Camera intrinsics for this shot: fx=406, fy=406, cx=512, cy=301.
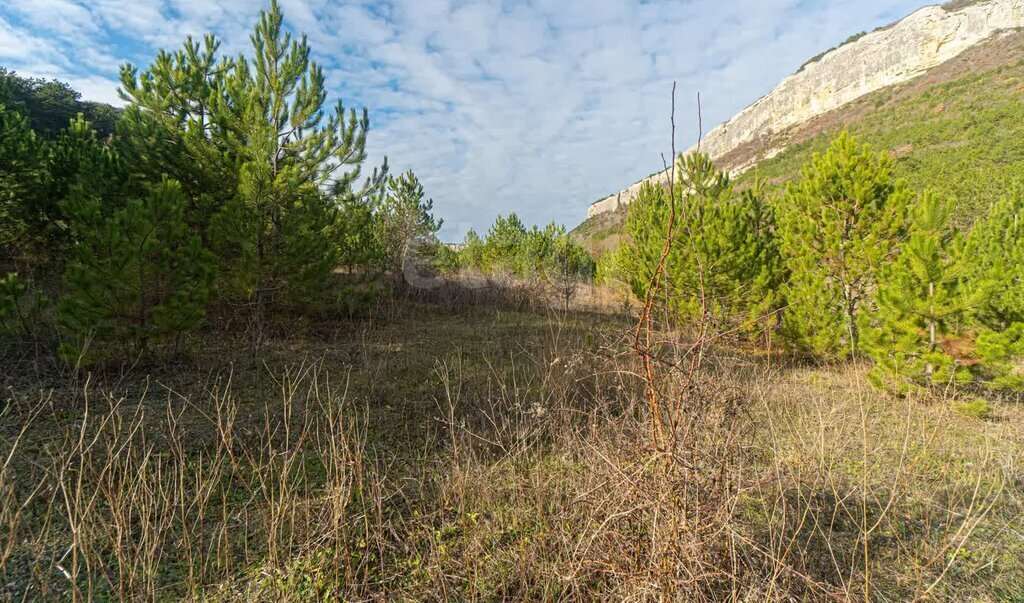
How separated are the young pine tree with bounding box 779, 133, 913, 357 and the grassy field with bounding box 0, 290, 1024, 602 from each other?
80.8 inches

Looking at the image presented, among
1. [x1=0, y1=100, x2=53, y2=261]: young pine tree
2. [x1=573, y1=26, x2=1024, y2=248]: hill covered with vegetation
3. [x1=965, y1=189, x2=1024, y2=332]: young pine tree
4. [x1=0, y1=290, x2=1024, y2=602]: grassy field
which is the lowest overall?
[x1=0, y1=290, x2=1024, y2=602]: grassy field

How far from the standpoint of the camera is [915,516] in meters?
2.71

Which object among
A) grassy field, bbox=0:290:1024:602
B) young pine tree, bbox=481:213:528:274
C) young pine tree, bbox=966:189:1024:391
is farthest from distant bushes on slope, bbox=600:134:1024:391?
young pine tree, bbox=481:213:528:274

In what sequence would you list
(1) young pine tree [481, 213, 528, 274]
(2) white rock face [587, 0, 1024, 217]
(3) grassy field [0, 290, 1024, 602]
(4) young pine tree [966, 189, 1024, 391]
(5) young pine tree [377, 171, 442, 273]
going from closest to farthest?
(3) grassy field [0, 290, 1024, 602] < (4) young pine tree [966, 189, 1024, 391] < (5) young pine tree [377, 171, 442, 273] < (1) young pine tree [481, 213, 528, 274] < (2) white rock face [587, 0, 1024, 217]

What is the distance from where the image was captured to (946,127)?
24484 mm

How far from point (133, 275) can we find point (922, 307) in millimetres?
9129

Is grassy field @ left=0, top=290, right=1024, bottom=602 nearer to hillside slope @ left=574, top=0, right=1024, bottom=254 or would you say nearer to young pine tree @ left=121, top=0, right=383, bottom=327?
young pine tree @ left=121, top=0, right=383, bottom=327

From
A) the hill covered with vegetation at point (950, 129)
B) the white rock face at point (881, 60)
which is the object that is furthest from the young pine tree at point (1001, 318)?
the white rock face at point (881, 60)

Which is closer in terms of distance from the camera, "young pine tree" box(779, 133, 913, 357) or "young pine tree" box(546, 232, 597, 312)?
"young pine tree" box(779, 133, 913, 357)

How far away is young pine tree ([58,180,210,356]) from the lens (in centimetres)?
454

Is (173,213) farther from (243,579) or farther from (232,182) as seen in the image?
(243,579)

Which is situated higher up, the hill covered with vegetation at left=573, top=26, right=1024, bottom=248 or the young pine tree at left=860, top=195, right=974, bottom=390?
the hill covered with vegetation at left=573, top=26, right=1024, bottom=248

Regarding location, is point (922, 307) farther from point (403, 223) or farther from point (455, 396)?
point (403, 223)

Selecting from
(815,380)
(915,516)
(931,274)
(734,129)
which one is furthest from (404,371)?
(734,129)
